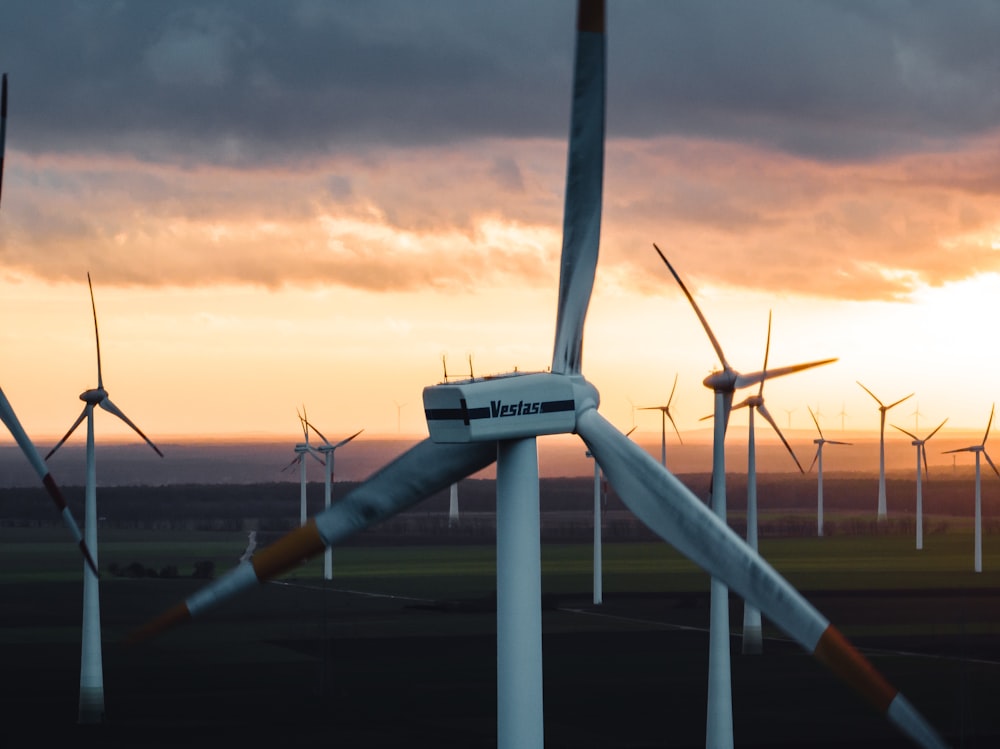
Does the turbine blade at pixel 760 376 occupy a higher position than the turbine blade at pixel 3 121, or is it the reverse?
the turbine blade at pixel 3 121

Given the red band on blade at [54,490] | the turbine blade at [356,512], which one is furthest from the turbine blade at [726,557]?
the red band on blade at [54,490]

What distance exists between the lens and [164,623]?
149ft

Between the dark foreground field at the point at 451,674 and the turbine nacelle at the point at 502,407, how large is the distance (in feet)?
136

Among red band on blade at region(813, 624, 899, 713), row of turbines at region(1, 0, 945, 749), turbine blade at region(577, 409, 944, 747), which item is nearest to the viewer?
red band on blade at region(813, 624, 899, 713)

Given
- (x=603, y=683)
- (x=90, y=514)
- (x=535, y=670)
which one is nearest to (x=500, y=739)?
(x=535, y=670)

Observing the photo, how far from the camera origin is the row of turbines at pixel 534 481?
44.1m

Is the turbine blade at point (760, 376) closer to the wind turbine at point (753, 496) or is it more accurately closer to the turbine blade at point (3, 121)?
the wind turbine at point (753, 496)

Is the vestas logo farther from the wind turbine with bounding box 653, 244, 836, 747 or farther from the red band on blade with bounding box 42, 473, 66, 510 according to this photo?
the wind turbine with bounding box 653, 244, 836, 747

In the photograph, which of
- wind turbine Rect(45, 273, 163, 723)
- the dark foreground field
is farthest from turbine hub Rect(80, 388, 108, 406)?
the dark foreground field

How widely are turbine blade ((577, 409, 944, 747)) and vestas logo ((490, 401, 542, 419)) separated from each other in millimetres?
1740

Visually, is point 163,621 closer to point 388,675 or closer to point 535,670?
point 535,670

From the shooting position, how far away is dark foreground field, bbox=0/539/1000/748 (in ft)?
298

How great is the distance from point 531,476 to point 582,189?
7776mm

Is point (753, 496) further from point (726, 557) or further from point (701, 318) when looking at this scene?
point (726, 557)
